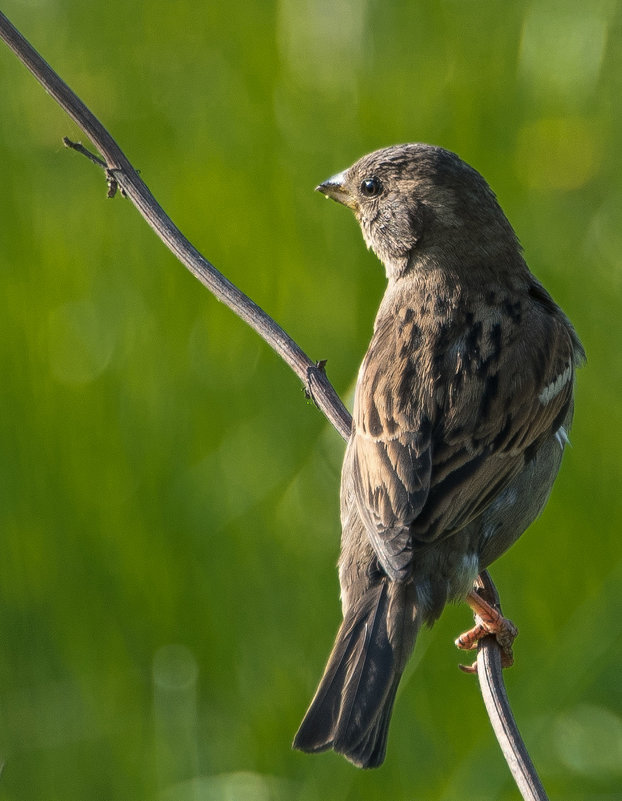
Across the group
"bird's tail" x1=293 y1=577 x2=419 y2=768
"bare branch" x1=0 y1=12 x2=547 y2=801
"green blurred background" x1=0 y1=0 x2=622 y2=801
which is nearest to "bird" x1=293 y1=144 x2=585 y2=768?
"bird's tail" x1=293 y1=577 x2=419 y2=768

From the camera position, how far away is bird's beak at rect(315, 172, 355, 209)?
151 inches

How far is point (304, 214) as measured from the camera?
4730 mm

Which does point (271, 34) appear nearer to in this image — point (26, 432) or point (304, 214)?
point (304, 214)

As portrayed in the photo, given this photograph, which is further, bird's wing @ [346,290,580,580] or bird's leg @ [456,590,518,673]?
bird's leg @ [456,590,518,673]

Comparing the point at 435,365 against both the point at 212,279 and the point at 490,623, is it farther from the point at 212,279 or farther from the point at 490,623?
the point at 212,279

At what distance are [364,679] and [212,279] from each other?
2.94 feet

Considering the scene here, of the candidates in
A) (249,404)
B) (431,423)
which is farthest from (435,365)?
(249,404)

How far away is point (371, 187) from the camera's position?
12.4ft

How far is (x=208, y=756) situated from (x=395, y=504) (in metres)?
1.33

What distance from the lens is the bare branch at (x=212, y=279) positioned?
2.46 metres

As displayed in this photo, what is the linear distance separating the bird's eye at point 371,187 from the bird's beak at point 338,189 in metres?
0.07

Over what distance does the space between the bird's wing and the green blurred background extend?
91 cm

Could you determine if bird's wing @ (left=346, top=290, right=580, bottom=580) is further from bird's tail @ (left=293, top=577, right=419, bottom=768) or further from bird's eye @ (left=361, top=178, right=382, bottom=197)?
bird's eye @ (left=361, top=178, right=382, bottom=197)

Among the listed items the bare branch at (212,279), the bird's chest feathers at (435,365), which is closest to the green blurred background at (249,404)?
the bird's chest feathers at (435,365)
